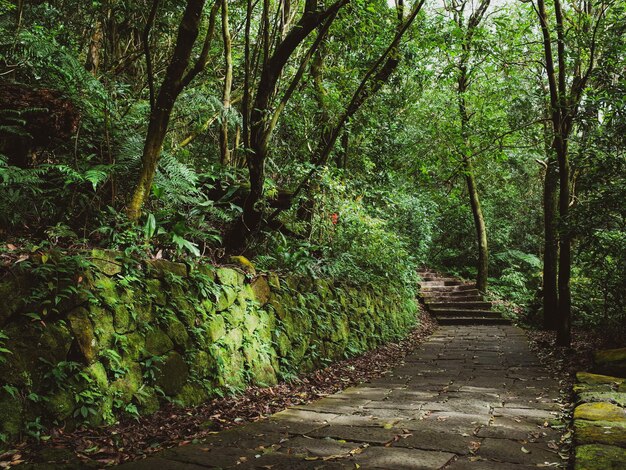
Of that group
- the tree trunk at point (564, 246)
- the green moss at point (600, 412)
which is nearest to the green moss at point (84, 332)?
the green moss at point (600, 412)

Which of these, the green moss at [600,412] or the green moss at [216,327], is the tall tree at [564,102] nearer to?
the green moss at [600,412]

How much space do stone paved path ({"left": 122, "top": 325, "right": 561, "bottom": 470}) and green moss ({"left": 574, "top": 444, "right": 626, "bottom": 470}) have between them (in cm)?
20

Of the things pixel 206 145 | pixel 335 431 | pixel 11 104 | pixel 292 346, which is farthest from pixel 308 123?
pixel 335 431

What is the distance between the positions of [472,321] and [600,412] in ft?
29.7

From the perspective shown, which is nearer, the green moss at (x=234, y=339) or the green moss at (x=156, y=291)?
the green moss at (x=156, y=291)

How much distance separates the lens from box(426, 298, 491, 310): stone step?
13.1 m

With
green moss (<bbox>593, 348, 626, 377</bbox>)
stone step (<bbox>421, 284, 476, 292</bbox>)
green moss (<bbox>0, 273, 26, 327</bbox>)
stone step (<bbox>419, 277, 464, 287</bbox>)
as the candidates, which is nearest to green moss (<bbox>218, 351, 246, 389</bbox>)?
green moss (<bbox>0, 273, 26, 327</bbox>)

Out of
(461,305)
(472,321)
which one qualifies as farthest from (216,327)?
(461,305)

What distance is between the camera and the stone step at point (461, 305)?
1308cm

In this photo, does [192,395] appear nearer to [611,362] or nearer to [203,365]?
[203,365]

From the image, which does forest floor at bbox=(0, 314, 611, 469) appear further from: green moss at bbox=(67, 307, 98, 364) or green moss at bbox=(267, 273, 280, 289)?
green moss at bbox=(267, 273, 280, 289)

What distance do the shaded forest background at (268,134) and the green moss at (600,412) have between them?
3150 mm

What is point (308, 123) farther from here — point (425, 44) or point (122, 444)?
point (122, 444)

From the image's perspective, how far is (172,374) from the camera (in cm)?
370
